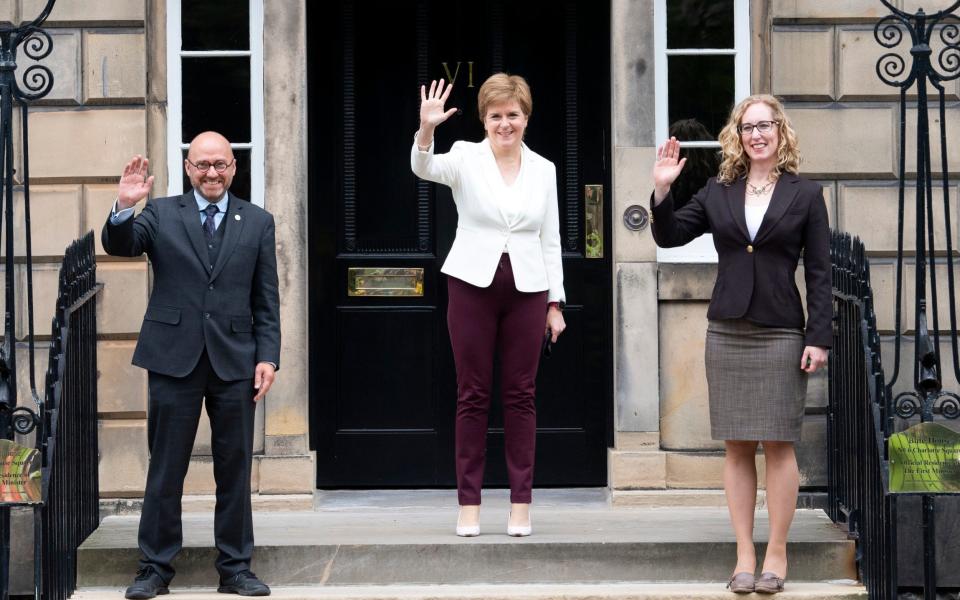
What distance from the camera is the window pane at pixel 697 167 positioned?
7945 millimetres

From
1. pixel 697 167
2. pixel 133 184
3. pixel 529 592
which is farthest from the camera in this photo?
pixel 697 167

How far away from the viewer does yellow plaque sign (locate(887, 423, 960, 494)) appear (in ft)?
19.7

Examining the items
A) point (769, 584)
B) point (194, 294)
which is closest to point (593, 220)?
point (769, 584)

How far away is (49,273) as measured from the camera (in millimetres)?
7660

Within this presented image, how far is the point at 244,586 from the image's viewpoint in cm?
618

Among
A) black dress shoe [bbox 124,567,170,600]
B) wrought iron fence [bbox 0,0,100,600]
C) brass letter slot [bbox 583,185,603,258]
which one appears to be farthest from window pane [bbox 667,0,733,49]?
black dress shoe [bbox 124,567,170,600]

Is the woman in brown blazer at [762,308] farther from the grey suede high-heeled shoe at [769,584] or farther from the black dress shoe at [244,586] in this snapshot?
the black dress shoe at [244,586]

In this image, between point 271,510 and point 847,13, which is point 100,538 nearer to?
point 271,510

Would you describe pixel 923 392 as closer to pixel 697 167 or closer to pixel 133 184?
pixel 697 167

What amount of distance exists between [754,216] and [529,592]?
181 centimetres

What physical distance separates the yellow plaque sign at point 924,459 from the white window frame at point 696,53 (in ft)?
6.77

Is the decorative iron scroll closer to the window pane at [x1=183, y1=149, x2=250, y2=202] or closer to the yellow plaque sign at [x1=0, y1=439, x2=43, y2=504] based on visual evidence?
the window pane at [x1=183, y1=149, x2=250, y2=202]

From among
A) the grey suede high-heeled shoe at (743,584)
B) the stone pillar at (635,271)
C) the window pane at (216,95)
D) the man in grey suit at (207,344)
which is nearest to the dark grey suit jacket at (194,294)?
the man in grey suit at (207,344)

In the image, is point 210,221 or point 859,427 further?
point 859,427
